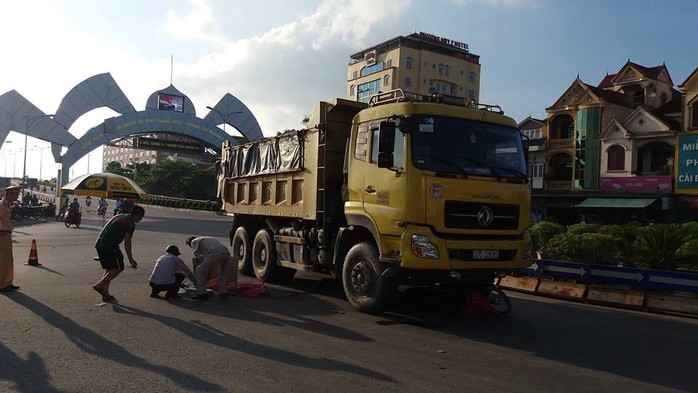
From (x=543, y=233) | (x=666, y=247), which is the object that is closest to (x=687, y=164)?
(x=543, y=233)

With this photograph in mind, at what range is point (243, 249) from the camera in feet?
41.2

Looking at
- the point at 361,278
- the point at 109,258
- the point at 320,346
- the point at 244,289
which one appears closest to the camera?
the point at 320,346

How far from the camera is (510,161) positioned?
798cm

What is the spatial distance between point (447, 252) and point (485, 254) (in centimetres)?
62

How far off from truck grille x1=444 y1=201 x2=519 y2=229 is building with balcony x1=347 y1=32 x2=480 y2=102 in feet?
227

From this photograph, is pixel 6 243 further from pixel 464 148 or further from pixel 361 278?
pixel 464 148

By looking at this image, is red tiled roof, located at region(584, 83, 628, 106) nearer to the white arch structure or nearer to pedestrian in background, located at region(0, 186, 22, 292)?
the white arch structure

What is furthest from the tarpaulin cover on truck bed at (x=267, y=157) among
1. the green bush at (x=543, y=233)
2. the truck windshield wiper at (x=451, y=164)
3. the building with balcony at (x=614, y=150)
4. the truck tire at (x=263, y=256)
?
the building with balcony at (x=614, y=150)

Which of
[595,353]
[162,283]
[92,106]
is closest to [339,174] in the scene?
[162,283]

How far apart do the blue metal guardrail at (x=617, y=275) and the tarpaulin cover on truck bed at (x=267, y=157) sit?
4617 millimetres

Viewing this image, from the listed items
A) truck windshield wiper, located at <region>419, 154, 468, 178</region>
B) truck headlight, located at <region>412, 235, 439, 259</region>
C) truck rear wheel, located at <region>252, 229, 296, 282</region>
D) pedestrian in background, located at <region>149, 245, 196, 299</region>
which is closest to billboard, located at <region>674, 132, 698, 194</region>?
truck rear wheel, located at <region>252, 229, 296, 282</region>

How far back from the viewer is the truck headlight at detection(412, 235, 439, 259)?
23.5ft

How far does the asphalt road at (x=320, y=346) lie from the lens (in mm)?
5070

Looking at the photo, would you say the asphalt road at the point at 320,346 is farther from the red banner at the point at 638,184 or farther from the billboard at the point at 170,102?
the billboard at the point at 170,102
